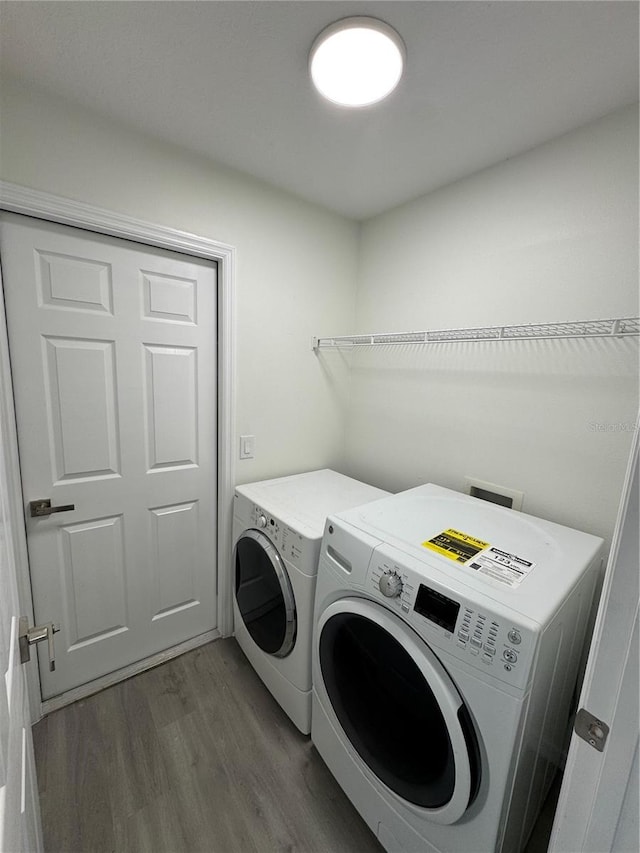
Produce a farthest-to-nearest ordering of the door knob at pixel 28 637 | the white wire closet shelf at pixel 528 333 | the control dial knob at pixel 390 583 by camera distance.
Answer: the white wire closet shelf at pixel 528 333 → the control dial knob at pixel 390 583 → the door knob at pixel 28 637

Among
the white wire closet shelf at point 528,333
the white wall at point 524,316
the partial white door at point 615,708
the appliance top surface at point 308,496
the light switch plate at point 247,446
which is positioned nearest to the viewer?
the partial white door at point 615,708

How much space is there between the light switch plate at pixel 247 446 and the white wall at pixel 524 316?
2.46 feet

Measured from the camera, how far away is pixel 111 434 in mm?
1530

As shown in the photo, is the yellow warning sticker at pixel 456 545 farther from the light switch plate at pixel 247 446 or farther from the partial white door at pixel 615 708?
the light switch plate at pixel 247 446

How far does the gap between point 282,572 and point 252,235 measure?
61.9 inches

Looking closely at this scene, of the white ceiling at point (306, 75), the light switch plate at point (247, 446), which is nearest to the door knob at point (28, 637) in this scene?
the light switch plate at point (247, 446)

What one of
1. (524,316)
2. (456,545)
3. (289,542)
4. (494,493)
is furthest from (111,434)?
(524,316)

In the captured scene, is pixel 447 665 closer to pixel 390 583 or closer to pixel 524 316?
pixel 390 583

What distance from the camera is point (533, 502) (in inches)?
56.5

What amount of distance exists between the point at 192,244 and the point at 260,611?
5.53 ft

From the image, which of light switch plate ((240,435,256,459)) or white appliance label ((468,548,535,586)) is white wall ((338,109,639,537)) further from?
light switch plate ((240,435,256,459))

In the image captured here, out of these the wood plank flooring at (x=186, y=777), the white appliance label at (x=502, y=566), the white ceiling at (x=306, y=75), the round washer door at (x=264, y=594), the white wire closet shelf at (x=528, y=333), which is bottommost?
the wood plank flooring at (x=186, y=777)

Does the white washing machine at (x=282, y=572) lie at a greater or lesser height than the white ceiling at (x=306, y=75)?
lesser

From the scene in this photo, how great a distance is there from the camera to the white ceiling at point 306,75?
90 centimetres
